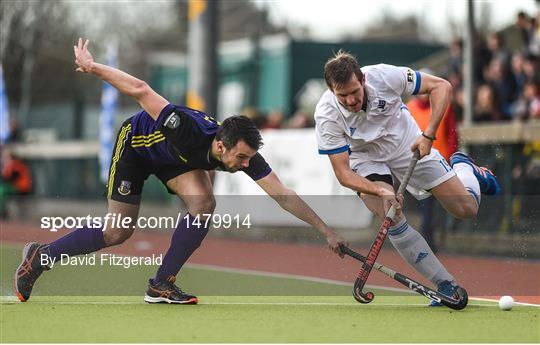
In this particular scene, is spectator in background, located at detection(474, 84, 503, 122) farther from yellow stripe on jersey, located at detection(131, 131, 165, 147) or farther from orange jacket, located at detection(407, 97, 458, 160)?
yellow stripe on jersey, located at detection(131, 131, 165, 147)

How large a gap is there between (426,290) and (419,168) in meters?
0.84

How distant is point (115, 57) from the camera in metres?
22.0

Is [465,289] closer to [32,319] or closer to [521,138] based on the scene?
[32,319]

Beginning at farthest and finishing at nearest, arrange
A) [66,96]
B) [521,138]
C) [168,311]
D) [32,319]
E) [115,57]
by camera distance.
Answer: [66,96] → [115,57] → [521,138] → [168,311] → [32,319]

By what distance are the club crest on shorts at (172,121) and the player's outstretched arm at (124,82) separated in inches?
3.2

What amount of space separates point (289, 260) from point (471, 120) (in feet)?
22.5

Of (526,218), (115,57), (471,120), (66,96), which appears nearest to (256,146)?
(526,218)

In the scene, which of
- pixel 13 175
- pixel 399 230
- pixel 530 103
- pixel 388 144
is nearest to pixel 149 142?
pixel 388 144

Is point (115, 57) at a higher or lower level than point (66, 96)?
higher

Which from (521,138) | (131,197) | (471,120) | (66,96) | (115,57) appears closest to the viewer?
(131,197)

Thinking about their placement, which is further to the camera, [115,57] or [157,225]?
[115,57]

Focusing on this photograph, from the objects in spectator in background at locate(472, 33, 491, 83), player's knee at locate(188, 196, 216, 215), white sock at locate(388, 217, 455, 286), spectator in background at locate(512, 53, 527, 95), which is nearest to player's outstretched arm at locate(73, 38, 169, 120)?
player's knee at locate(188, 196, 216, 215)

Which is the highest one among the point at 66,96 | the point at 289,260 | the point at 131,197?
the point at 131,197

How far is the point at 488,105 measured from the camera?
15789 mm
